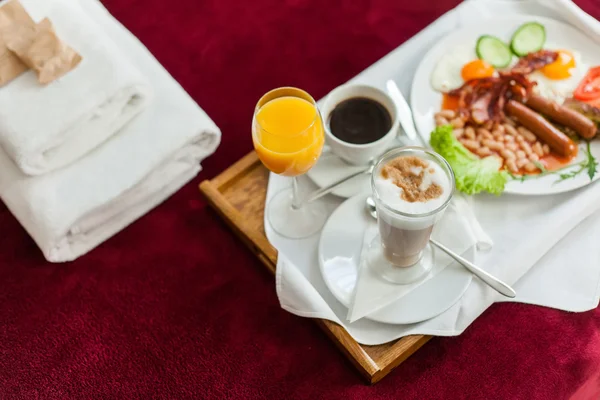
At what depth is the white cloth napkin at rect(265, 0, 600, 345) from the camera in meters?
1.09

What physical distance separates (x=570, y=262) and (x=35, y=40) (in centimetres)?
111

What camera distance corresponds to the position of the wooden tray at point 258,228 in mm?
1063

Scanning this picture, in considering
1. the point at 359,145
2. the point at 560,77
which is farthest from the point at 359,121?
the point at 560,77

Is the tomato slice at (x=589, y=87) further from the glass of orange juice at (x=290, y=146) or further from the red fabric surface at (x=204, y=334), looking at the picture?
the glass of orange juice at (x=290, y=146)

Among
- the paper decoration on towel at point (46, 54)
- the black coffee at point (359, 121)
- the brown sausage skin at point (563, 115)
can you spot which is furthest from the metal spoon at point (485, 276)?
the paper decoration on towel at point (46, 54)

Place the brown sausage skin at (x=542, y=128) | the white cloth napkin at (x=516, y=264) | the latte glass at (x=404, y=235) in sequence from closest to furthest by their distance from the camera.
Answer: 1. the latte glass at (x=404, y=235)
2. the white cloth napkin at (x=516, y=264)
3. the brown sausage skin at (x=542, y=128)

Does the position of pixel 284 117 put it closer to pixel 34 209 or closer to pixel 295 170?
pixel 295 170

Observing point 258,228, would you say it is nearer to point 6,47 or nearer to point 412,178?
point 412,178

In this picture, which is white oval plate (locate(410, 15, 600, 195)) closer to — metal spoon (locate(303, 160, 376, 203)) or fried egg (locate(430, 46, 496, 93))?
fried egg (locate(430, 46, 496, 93))

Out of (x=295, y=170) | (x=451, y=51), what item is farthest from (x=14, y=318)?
(x=451, y=51)

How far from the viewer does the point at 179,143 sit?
1271mm

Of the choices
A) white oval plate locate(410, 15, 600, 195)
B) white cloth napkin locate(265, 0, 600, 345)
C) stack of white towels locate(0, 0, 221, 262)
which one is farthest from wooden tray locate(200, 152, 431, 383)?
white oval plate locate(410, 15, 600, 195)

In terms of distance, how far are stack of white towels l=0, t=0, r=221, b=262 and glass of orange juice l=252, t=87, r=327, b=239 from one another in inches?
9.1

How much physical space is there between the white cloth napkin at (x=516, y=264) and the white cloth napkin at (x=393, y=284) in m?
0.04
